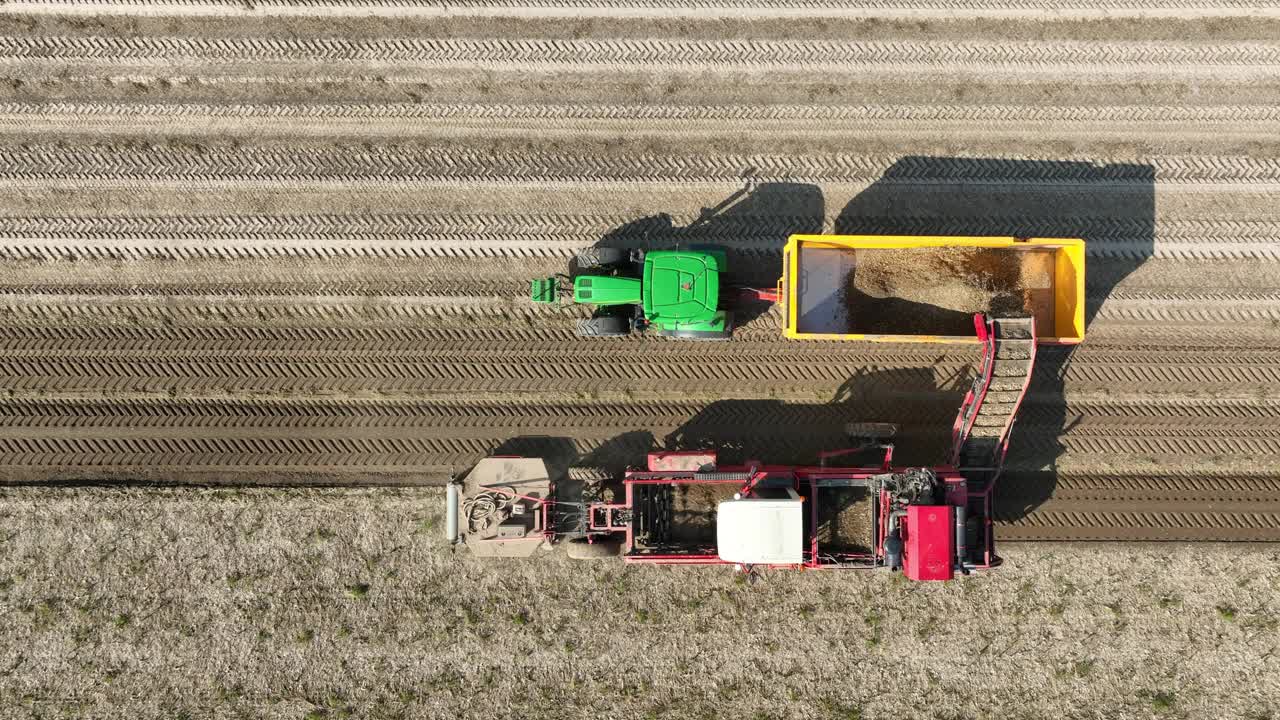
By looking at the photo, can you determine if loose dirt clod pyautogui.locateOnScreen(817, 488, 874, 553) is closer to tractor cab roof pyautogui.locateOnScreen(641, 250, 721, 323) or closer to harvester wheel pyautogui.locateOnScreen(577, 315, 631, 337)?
tractor cab roof pyautogui.locateOnScreen(641, 250, 721, 323)

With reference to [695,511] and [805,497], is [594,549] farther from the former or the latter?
[805,497]

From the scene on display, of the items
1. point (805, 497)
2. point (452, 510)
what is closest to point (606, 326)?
point (452, 510)

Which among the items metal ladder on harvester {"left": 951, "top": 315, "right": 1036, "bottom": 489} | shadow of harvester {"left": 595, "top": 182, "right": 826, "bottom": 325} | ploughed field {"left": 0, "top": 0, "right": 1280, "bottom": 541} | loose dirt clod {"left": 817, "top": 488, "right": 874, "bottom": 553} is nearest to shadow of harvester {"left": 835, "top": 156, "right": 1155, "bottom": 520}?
ploughed field {"left": 0, "top": 0, "right": 1280, "bottom": 541}

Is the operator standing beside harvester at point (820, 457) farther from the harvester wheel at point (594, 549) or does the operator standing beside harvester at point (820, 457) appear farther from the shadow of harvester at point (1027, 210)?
the shadow of harvester at point (1027, 210)

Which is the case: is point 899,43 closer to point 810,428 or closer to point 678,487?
point 810,428

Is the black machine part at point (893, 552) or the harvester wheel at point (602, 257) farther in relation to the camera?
the harvester wheel at point (602, 257)

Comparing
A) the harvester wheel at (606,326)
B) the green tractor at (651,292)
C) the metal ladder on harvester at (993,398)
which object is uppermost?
the green tractor at (651,292)

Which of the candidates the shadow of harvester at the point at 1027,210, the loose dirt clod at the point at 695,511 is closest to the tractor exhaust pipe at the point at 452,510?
the loose dirt clod at the point at 695,511

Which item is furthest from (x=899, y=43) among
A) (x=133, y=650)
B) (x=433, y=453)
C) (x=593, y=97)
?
(x=133, y=650)
